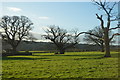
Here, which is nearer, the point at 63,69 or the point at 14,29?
the point at 63,69

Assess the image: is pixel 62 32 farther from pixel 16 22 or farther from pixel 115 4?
pixel 115 4

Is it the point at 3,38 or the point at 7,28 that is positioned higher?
the point at 7,28

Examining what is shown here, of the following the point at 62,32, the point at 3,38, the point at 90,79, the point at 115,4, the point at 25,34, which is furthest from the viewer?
the point at 62,32

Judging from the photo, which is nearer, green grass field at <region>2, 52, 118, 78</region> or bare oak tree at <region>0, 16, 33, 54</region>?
green grass field at <region>2, 52, 118, 78</region>

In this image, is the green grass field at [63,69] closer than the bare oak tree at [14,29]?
Yes

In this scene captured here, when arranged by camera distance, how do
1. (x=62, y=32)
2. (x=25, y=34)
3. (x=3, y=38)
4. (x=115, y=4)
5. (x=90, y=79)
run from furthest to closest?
(x=62, y=32) < (x=25, y=34) < (x=3, y=38) < (x=115, y=4) < (x=90, y=79)

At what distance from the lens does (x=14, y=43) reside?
44656 mm

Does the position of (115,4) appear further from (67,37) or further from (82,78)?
(67,37)

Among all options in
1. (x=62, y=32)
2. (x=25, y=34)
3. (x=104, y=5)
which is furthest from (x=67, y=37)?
(x=104, y=5)

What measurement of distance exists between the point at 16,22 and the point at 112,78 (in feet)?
138

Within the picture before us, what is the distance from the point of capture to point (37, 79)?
6793 mm

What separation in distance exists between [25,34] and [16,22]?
452 cm

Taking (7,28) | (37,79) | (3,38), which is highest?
(7,28)

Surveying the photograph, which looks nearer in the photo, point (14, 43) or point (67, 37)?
point (14, 43)
